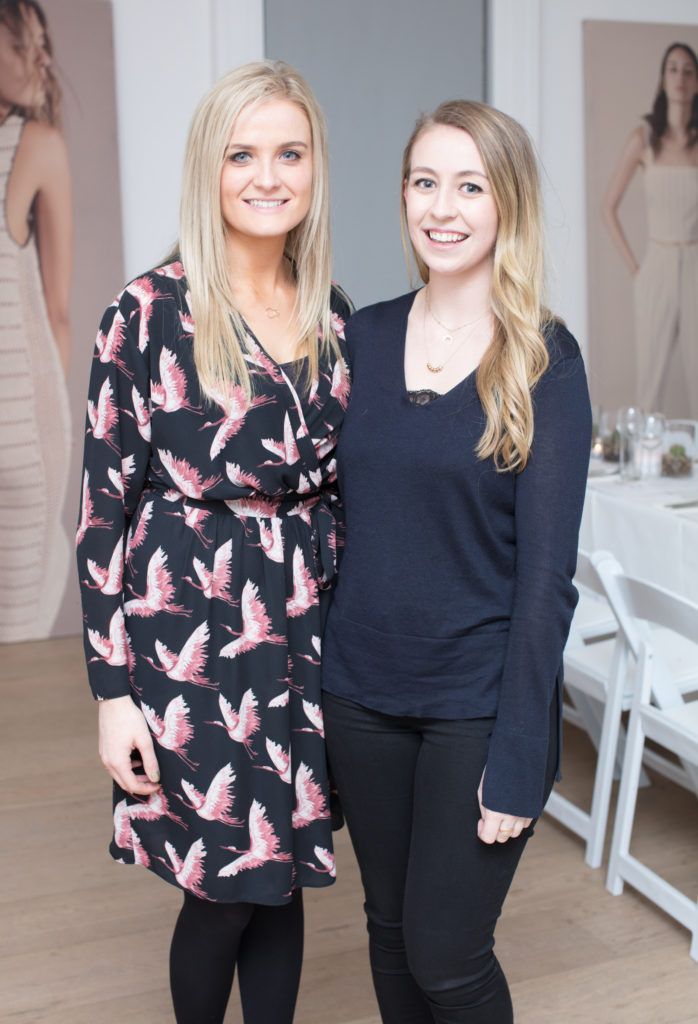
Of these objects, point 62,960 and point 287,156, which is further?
point 62,960

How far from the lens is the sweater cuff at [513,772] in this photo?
4.52 feet

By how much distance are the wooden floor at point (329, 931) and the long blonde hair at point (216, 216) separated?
4.44 feet

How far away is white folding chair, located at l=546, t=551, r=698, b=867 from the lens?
2.67 m

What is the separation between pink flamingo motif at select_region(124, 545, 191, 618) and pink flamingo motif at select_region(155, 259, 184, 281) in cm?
39

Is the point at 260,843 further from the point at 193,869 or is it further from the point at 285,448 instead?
the point at 285,448

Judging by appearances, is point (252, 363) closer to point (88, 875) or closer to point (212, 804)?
point (212, 804)

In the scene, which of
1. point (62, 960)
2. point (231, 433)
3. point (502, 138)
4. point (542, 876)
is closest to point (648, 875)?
point (542, 876)

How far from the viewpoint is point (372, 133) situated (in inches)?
191

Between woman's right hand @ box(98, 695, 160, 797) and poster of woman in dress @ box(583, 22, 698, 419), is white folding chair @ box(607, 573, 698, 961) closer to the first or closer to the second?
woman's right hand @ box(98, 695, 160, 797)

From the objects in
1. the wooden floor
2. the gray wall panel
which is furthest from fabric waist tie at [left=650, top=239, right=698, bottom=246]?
the wooden floor

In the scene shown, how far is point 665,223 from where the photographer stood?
5383 mm

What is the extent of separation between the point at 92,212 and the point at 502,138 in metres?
3.47

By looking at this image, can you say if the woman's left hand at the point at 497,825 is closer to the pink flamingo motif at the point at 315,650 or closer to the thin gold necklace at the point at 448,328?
the pink flamingo motif at the point at 315,650

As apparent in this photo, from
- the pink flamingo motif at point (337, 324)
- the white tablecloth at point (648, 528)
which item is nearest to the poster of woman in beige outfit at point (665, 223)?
the white tablecloth at point (648, 528)
